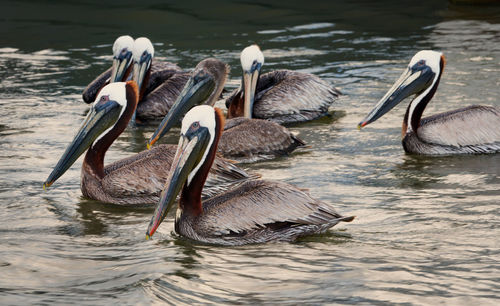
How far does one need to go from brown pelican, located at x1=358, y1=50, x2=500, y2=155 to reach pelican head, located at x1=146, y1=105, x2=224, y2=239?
2.14 metres

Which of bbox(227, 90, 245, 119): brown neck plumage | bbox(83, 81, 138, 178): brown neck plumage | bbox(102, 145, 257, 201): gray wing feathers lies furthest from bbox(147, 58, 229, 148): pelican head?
bbox(102, 145, 257, 201): gray wing feathers

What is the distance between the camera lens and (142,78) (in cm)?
830

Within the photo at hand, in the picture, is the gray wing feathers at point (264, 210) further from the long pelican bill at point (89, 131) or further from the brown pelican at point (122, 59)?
the brown pelican at point (122, 59)

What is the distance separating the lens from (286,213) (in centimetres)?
464

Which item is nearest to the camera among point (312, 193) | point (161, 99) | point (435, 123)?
point (312, 193)

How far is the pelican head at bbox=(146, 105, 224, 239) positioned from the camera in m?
4.68

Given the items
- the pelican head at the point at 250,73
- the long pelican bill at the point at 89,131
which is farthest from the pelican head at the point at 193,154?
the pelican head at the point at 250,73

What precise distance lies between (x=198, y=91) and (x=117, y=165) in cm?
200

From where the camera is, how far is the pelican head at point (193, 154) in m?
4.68

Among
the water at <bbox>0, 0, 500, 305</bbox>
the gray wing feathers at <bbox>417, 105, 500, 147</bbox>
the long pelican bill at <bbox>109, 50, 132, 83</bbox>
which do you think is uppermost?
the long pelican bill at <bbox>109, 50, 132, 83</bbox>

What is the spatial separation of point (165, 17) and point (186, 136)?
989cm

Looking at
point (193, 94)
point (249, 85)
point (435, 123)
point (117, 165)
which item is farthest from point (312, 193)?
point (249, 85)

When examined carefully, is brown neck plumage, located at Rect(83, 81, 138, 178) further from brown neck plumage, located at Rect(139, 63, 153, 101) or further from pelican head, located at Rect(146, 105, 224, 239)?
brown neck plumage, located at Rect(139, 63, 153, 101)

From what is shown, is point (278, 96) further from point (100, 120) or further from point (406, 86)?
point (100, 120)
